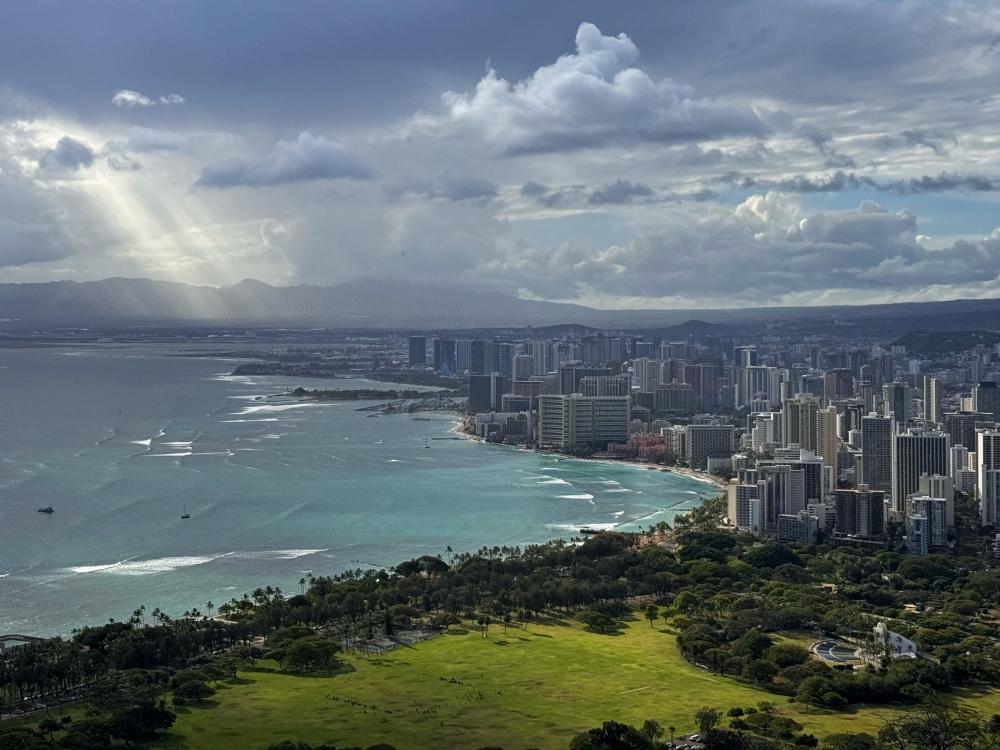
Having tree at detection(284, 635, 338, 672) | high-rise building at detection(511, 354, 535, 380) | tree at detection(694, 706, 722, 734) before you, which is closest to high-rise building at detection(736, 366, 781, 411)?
high-rise building at detection(511, 354, 535, 380)

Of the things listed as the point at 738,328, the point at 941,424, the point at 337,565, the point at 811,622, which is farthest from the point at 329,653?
the point at 738,328

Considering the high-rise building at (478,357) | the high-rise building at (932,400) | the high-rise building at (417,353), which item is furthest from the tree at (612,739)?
the high-rise building at (417,353)

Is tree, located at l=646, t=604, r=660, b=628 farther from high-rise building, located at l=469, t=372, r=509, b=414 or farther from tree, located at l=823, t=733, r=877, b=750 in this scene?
high-rise building, located at l=469, t=372, r=509, b=414

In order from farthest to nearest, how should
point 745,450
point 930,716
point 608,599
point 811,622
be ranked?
point 745,450, point 608,599, point 811,622, point 930,716

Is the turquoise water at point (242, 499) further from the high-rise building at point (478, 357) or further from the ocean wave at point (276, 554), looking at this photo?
the high-rise building at point (478, 357)


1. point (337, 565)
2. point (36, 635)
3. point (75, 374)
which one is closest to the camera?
point (36, 635)

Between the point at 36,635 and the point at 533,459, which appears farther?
the point at 533,459

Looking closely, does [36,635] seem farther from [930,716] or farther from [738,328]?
[738,328]
